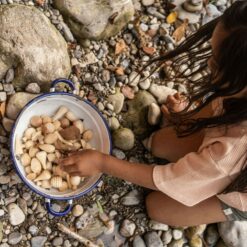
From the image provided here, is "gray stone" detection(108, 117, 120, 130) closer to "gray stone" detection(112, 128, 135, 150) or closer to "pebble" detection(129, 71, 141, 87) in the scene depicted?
"gray stone" detection(112, 128, 135, 150)

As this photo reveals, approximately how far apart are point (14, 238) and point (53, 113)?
13.9 inches

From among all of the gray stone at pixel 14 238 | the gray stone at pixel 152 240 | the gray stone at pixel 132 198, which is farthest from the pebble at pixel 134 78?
the gray stone at pixel 14 238

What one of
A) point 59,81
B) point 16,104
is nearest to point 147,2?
point 59,81

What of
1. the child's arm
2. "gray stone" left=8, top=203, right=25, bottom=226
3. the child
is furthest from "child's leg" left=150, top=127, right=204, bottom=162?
"gray stone" left=8, top=203, right=25, bottom=226

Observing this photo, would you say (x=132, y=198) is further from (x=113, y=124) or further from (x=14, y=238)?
(x=14, y=238)

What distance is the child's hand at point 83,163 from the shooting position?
1235mm

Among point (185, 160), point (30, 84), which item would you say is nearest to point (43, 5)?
point (30, 84)

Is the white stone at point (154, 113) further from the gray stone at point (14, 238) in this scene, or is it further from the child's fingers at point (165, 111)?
the gray stone at point (14, 238)

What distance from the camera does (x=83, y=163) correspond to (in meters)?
1.23

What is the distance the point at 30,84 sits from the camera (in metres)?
1.36

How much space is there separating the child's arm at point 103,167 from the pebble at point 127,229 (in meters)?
0.22

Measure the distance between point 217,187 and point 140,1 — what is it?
2.37 ft

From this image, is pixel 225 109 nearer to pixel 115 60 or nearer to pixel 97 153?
pixel 97 153

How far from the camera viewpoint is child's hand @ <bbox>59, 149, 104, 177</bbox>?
1235 millimetres
